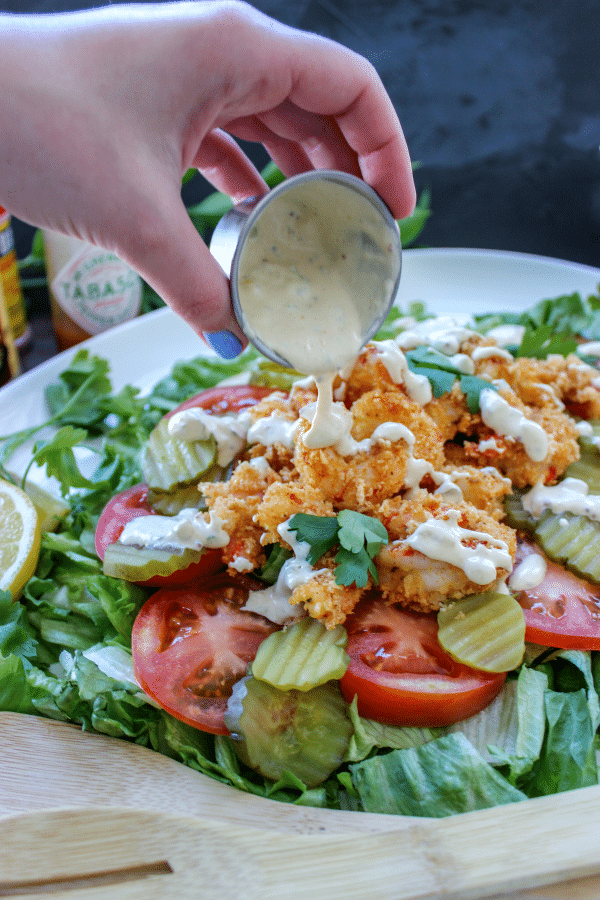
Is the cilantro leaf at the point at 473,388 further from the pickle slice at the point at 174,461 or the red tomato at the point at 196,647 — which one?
the red tomato at the point at 196,647

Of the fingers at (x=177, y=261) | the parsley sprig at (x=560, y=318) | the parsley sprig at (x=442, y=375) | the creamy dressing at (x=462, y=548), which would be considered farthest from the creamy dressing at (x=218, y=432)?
the parsley sprig at (x=560, y=318)

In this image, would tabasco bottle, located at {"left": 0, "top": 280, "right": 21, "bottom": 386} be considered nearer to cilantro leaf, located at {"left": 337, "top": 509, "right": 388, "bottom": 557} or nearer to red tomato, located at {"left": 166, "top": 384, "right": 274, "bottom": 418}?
red tomato, located at {"left": 166, "top": 384, "right": 274, "bottom": 418}

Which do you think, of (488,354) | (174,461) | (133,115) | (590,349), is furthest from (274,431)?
(590,349)

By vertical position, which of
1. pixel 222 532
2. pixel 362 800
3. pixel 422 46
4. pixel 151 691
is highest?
pixel 422 46

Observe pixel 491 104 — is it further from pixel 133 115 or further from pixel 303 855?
pixel 303 855

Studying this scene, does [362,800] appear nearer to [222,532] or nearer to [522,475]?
[222,532]

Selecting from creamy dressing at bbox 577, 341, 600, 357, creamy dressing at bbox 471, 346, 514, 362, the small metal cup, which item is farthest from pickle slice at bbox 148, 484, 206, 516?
creamy dressing at bbox 577, 341, 600, 357

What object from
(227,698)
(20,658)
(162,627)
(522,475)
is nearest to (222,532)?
(162,627)
